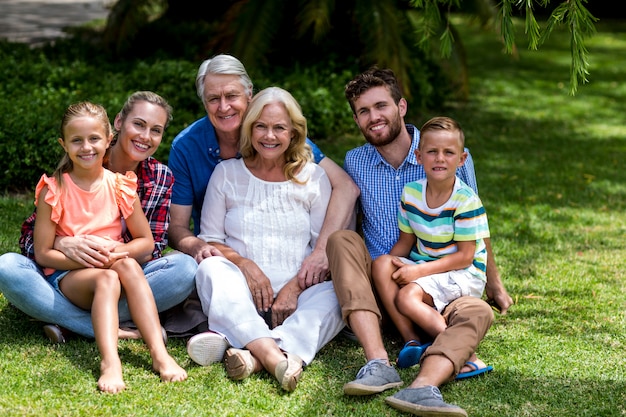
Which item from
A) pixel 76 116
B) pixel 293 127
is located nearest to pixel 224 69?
pixel 293 127

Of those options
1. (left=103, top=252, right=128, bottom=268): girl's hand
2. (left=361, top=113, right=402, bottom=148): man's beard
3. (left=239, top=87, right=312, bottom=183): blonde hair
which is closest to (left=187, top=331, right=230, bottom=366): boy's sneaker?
(left=103, top=252, right=128, bottom=268): girl's hand

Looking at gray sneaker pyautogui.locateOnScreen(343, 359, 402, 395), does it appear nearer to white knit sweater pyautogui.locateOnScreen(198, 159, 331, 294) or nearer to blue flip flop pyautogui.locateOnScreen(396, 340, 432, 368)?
blue flip flop pyautogui.locateOnScreen(396, 340, 432, 368)

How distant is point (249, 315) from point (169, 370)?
1.58 ft

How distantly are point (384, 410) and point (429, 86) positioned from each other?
7201mm

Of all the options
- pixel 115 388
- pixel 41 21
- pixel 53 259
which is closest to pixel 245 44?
pixel 53 259

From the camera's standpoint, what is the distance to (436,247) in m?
4.27

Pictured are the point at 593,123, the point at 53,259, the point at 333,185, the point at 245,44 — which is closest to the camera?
the point at 53,259

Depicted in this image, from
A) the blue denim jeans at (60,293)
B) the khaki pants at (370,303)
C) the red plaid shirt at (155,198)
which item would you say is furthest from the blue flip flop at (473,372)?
the red plaid shirt at (155,198)

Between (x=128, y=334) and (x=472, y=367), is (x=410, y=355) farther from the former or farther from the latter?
(x=128, y=334)

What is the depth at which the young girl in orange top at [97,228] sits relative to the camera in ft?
12.9

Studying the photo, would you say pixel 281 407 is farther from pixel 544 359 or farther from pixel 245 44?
pixel 245 44

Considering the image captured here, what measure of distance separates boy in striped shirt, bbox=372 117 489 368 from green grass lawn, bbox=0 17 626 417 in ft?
1.05

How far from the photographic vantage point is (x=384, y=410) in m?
3.61

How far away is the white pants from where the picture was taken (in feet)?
13.4
